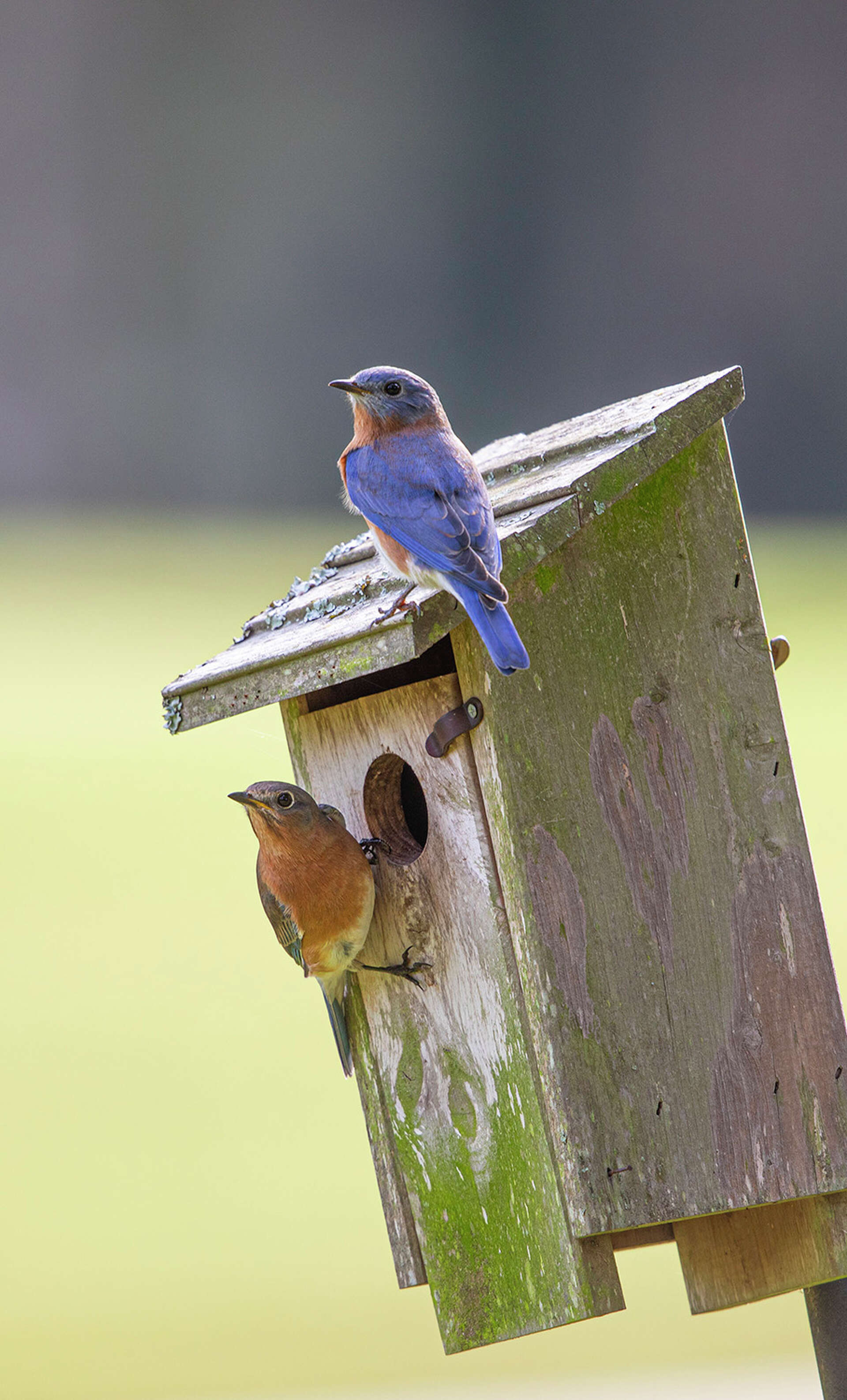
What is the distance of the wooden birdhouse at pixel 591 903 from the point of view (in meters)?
2.48

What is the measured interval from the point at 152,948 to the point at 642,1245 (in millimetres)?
4910

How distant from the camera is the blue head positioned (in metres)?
2.84

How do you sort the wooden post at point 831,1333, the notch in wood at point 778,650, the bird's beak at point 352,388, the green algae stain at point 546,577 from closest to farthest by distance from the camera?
1. the green algae stain at point 546,577
2. the wooden post at point 831,1333
3. the bird's beak at point 352,388
4. the notch in wood at point 778,650

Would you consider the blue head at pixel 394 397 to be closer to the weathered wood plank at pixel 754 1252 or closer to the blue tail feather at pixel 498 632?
the blue tail feather at pixel 498 632

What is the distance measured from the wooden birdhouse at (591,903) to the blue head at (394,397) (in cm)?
26

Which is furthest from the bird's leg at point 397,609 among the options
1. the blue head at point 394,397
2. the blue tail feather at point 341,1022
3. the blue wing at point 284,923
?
the blue tail feather at point 341,1022

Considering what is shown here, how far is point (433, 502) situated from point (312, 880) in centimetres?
72

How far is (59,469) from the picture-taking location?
11.6 meters

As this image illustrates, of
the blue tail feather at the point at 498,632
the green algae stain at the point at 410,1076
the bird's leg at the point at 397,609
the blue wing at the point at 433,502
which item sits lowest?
the green algae stain at the point at 410,1076

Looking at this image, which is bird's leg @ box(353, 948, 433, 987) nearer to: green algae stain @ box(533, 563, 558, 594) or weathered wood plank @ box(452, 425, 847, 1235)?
weathered wood plank @ box(452, 425, 847, 1235)

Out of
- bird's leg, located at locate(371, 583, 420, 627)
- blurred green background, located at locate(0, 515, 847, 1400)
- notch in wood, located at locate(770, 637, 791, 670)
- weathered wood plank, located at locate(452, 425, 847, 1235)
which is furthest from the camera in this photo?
blurred green background, located at locate(0, 515, 847, 1400)

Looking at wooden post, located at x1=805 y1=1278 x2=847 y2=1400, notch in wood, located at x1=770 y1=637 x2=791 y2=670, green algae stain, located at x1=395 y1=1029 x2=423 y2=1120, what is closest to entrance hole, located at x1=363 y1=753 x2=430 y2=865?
green algae stain, located at x1=395 y1=1029 x2=423 y2=1120

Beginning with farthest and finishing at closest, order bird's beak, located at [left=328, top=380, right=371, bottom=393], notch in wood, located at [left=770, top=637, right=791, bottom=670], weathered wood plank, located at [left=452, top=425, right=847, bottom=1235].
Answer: notch in wood, located at [left=770, top=637, right=791, bottom=670] → bird's beak, located at [left=328, top=380, right=371, bottom=393] → weathered wood plank, located at [left=452, top=425, right=847, bottom=1235]

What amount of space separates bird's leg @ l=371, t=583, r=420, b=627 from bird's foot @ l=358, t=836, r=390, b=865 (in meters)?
0.55
